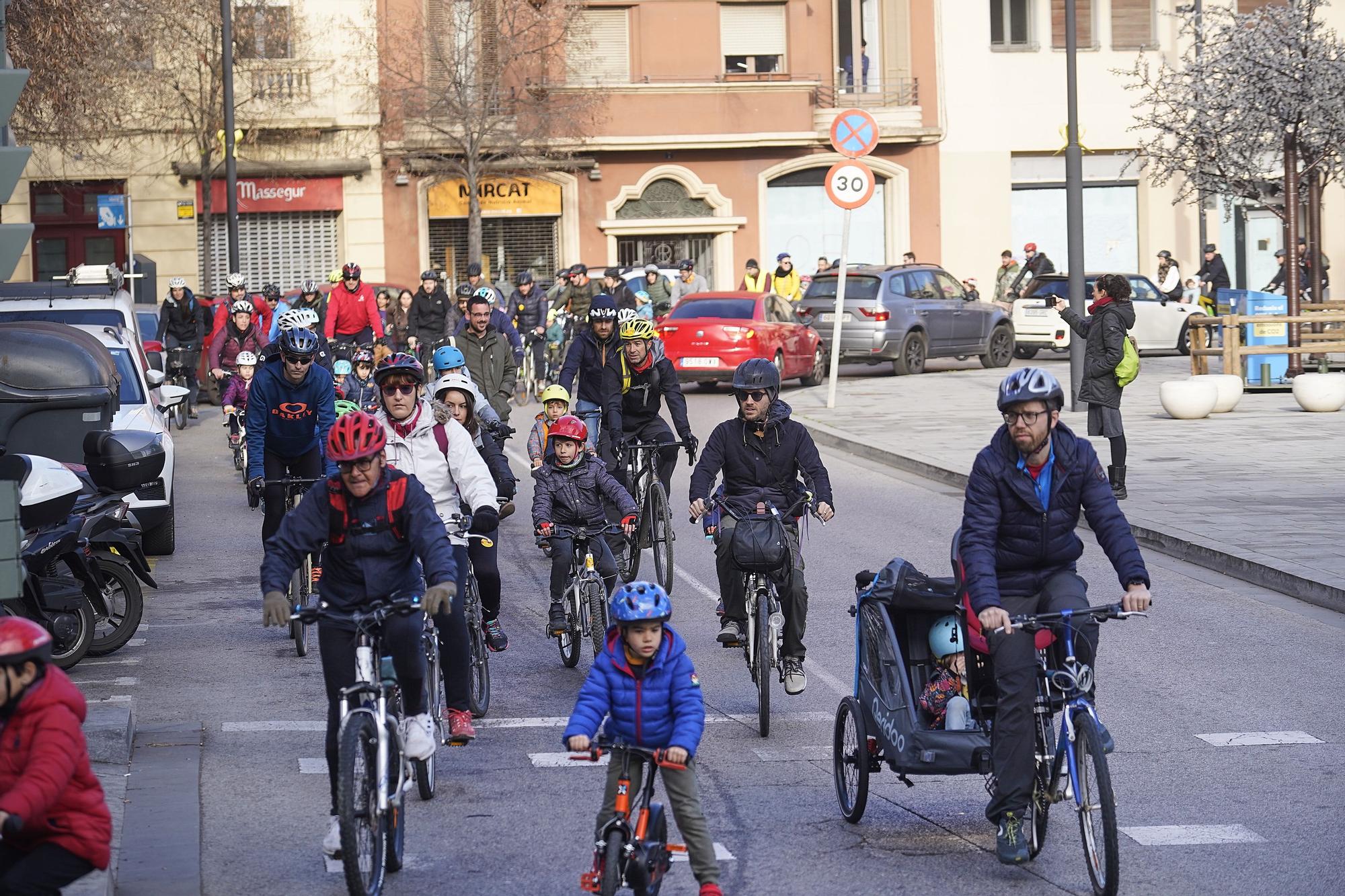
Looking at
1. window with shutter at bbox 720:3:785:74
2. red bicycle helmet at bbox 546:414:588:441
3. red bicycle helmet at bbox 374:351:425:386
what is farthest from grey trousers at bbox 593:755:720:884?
window with shutter at bbox 720:3:785:74

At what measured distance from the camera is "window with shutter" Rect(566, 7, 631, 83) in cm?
4128

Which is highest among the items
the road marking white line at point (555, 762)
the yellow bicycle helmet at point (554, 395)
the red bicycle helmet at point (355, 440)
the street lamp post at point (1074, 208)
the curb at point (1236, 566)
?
the street lamp post at point (1074, 208)

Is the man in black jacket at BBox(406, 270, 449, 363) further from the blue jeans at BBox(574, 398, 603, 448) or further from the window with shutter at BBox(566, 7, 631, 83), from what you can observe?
the window with shutter at BBox(566, 7, 631, 83)

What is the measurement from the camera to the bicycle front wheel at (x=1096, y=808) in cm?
600

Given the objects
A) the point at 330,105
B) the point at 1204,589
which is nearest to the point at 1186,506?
the point at 1204,589

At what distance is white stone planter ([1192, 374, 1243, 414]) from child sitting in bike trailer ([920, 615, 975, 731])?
1613cm

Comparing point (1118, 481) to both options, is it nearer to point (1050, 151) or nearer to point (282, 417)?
point (282, 417)

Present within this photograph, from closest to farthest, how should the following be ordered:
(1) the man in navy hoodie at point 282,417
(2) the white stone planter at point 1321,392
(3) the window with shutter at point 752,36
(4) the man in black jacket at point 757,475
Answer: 1. (4) the man in black jacket at point 757,475
2. (1) the man in navy hoodie at point 282,417
3. (2) the white stone planter at point 1321,392
4. (3) the window with shutter at point 752,36

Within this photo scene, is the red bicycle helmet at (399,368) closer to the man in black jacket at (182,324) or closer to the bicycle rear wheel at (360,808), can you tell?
the bicycle rear wheel at (360,808)

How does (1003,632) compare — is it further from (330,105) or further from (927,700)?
(330,105)

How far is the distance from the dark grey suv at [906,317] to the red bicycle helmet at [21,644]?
2507 centimetres

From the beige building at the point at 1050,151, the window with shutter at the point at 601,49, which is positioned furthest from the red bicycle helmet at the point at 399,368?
the beige building at the point at 1050,151

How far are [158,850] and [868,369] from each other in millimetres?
27107

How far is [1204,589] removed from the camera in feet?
40.7
